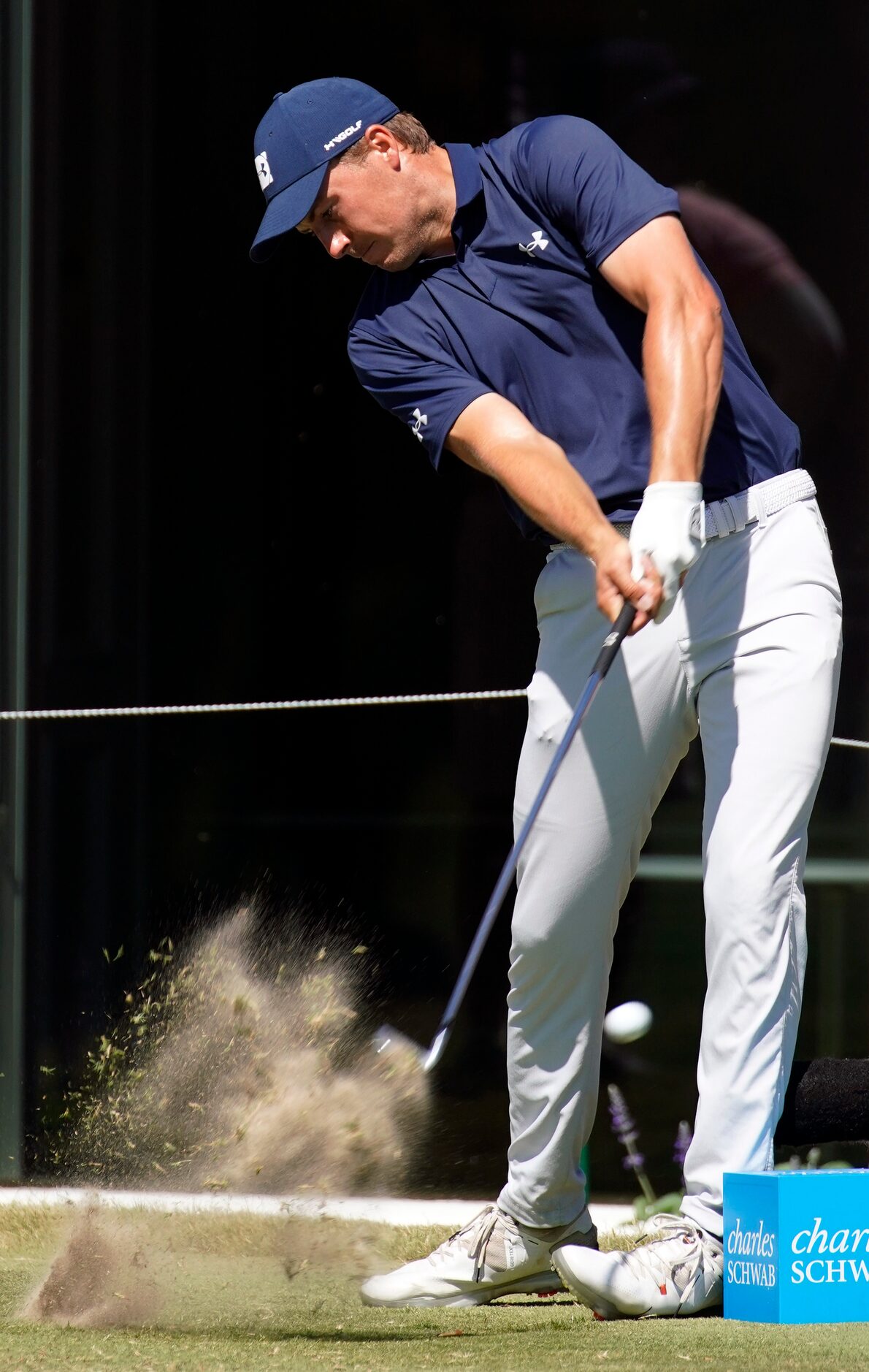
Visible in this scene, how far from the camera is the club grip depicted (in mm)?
2137

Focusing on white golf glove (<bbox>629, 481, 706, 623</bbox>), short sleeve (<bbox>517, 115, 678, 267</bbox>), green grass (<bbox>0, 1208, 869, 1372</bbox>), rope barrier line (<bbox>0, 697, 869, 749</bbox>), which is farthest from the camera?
rope barrier line (<bbox>0, 697, 869, 749</bbox>)

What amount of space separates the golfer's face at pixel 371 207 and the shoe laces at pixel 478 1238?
1334 mm

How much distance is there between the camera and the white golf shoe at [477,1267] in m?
2.39

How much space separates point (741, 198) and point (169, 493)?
1314 millimetres

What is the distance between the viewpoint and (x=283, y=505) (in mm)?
3740

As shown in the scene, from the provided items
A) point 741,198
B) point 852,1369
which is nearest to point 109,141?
point 741,198

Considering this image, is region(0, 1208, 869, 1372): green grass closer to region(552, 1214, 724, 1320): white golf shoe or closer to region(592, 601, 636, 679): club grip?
region(552, 1214, 724, 1320): white golf shoe

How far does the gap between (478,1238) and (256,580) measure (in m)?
1.71

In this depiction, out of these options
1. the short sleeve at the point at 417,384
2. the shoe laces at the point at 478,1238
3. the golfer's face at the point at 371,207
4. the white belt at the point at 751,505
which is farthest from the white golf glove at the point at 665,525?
the shoe laces at the point at 478,1238

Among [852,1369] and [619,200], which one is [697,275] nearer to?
[619,200]

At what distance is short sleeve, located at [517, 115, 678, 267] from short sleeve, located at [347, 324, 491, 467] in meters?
0.24

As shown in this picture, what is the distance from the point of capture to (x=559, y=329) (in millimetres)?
2348

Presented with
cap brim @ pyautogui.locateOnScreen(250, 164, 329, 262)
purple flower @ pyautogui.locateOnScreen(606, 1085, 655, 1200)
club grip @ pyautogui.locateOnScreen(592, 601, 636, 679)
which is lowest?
purple flower @ pyautogui.locateOnScreen(606, 1085, 655, 1200)

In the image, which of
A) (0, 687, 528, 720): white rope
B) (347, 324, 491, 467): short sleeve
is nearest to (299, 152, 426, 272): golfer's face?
(347, 324, 491, 467): short sleeve
